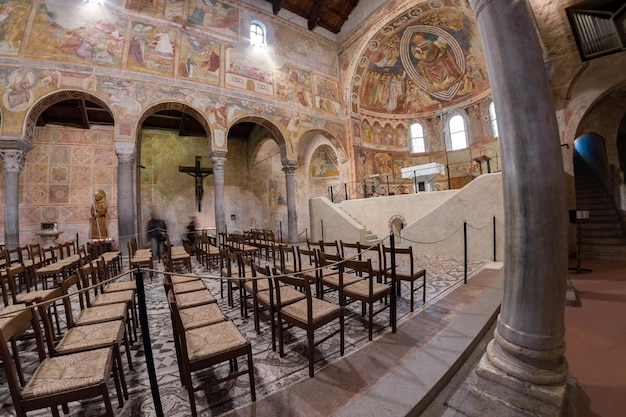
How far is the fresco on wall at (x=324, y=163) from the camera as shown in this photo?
17000 mm

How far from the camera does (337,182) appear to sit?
16891 millimetres

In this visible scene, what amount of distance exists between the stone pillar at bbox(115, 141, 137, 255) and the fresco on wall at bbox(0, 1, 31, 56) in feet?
12.6

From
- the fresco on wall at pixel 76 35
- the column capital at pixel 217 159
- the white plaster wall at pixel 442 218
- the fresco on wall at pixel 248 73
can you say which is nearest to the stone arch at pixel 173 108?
the column capital at pixel 217 159

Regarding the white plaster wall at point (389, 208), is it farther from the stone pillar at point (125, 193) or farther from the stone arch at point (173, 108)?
the stone pillar at point (125, 193)

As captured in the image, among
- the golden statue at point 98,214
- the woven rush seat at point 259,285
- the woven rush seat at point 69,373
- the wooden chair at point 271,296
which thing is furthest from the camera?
the golden statue at point 98,214

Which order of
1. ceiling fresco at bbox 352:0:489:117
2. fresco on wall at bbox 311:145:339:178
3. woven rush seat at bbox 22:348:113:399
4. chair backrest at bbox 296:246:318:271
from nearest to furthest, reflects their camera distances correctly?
woven rush seat at bbox 22:348:113:399, chair backrest at bbox 296:246:318:271, ceiling fresco at bbox 352:0:489:117, fresco on wall at bbox 311:145:339:178

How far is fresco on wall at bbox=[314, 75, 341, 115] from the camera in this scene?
1317cm

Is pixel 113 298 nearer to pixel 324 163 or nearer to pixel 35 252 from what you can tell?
pixel 35 252

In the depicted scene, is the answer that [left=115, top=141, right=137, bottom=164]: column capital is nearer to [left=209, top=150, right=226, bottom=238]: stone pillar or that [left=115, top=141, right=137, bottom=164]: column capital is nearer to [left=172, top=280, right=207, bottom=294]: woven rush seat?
[left=209, top=150, right=226, bottom=238]: stone pillar

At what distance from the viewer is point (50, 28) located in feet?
26.8

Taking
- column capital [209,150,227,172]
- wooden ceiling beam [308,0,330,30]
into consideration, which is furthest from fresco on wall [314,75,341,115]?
column capital [209,150,227,172]

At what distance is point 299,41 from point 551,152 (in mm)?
14183

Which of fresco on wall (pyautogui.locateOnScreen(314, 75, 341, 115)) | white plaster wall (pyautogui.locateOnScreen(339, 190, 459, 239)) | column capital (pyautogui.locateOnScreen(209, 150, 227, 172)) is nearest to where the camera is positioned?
white plaster wall (pyautogui.locateOnScreen(339, 190, 459, 239))

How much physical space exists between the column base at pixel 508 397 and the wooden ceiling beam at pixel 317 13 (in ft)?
48.3
